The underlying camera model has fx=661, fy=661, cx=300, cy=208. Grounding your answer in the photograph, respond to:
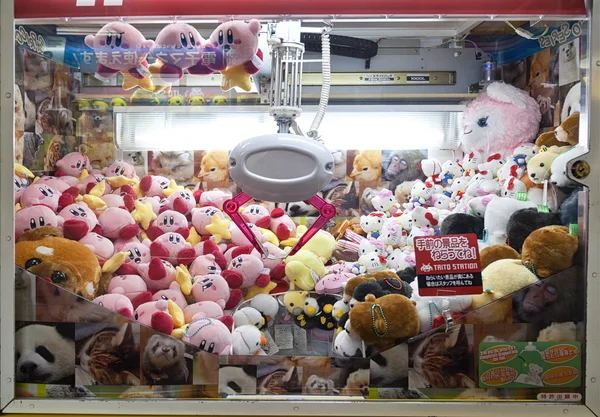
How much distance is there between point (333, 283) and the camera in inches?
74.8

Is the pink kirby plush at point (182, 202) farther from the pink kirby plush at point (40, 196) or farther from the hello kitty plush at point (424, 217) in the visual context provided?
the hello kitty plush at point (424, 217)

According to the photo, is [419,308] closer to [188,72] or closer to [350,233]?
[350,233]

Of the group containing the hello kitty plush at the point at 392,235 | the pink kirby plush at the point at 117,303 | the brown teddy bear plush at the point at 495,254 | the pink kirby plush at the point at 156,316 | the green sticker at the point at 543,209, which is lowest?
the pink kirby plush at the point at 156,316

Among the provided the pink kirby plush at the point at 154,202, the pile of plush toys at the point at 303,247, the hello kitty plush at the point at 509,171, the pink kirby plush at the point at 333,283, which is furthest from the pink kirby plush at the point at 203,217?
the hello kitty plush at the point at 509,171

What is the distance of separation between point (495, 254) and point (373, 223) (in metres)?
0.36

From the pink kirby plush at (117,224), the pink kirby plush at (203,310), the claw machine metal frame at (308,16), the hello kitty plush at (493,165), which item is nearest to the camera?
the claw machine metal frame at (308,16)

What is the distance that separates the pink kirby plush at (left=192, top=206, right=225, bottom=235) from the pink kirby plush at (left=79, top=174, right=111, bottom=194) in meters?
0.28

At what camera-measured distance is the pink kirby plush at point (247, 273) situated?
1.89 metres

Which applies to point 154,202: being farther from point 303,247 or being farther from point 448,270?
point 448,270

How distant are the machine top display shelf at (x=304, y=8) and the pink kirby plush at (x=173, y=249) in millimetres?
635

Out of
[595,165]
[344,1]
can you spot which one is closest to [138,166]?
[344,1]

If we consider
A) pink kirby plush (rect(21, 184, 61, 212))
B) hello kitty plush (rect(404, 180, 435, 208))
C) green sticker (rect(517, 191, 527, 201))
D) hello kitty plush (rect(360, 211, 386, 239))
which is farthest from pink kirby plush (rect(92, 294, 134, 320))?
green sticker (rect(517, 191, 527, 201))

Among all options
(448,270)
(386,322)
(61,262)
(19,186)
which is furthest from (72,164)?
(448,270)

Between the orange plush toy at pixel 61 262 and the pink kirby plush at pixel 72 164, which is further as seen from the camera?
the pink kirby plush at pixel 72 164
